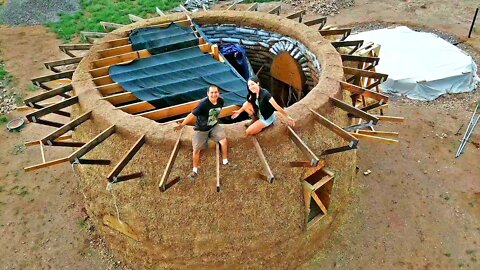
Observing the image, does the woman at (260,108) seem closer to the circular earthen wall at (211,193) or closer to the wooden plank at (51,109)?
the circular earthen wall at (211,193)

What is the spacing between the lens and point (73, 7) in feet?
83.1

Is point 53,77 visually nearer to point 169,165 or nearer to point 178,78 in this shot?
point 178,78

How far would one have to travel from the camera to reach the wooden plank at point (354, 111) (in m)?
9.03

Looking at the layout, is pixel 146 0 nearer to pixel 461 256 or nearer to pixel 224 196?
pixel 224 196

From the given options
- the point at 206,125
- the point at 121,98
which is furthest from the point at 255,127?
the point at 121,98

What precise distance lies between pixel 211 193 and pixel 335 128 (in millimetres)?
2962

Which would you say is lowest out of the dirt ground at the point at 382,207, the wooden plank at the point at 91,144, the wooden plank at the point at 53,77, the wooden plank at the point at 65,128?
the dirt ground at the point at 382,207

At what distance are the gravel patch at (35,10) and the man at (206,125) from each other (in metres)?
19.5

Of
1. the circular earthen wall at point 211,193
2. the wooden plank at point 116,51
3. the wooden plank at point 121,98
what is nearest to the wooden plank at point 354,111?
the circular earthen wall at point 211,193

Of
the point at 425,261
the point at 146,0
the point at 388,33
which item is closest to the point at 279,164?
the point at 425,261

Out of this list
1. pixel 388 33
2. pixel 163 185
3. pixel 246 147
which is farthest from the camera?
pixel 388 33

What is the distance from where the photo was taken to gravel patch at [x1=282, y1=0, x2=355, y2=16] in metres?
24.0

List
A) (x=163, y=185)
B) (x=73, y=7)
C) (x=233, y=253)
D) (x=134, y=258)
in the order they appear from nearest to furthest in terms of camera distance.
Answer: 1. (x=163, y=185)
2. (x=233, y=253)
3. (x=134, y=258)
4. (x=73, y=7)

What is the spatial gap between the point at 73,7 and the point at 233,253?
20.9m
